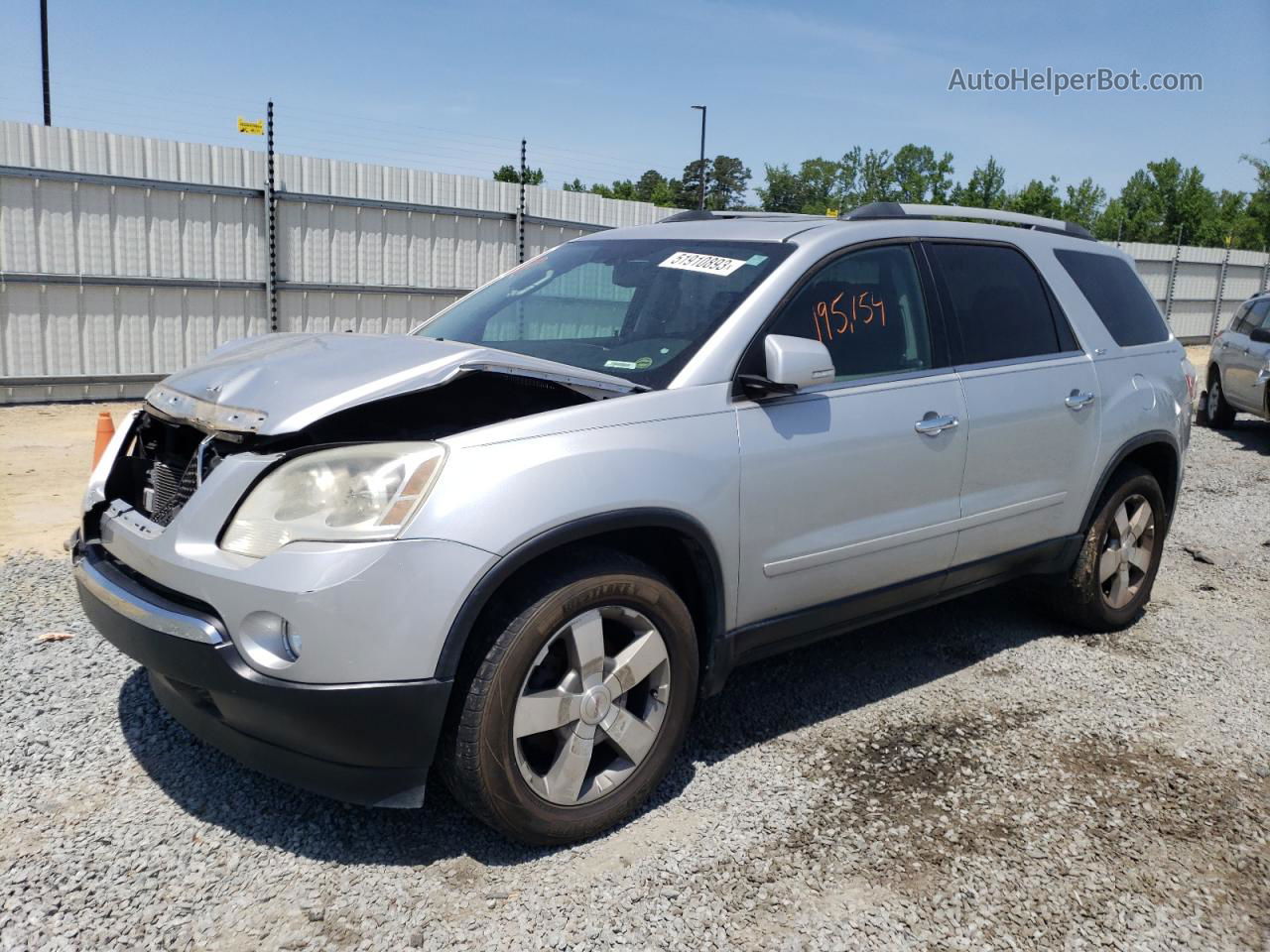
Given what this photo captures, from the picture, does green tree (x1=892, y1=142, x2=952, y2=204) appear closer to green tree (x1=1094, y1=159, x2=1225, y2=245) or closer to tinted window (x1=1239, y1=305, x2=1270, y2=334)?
green tree (x1=1094, y1=159, x2=1225, y2=245)

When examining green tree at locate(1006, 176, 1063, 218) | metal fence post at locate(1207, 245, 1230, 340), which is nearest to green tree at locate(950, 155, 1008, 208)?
green tree at locate(1006, 176, 1063, 218)

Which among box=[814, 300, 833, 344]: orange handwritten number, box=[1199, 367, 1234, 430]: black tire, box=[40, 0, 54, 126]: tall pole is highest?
box=[40, 0, 54, 126]: tall pole

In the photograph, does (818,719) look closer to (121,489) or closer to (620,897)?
(620,897)

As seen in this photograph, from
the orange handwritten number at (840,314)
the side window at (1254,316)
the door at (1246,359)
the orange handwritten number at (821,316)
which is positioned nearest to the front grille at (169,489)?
the orange handwritten number at (821,316)

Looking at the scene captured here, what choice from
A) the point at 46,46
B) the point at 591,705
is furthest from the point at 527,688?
the point at 46,46

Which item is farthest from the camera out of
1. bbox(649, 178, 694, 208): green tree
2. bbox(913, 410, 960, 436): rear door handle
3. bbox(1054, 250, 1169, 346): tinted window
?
bbox(649, 178, 694, 208): green tree

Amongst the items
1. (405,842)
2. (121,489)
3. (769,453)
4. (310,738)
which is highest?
(769,453)

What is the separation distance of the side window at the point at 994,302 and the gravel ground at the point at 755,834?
1.43m

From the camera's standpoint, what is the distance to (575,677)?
298 centimetres

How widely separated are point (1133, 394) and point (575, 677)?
3.25 meters

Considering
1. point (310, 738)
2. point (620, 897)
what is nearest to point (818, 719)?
point (620, 897)

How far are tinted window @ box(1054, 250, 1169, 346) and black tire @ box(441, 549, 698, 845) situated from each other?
2.87 meters

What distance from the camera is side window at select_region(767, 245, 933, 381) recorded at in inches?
145

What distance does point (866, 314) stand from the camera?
390 centimetres
